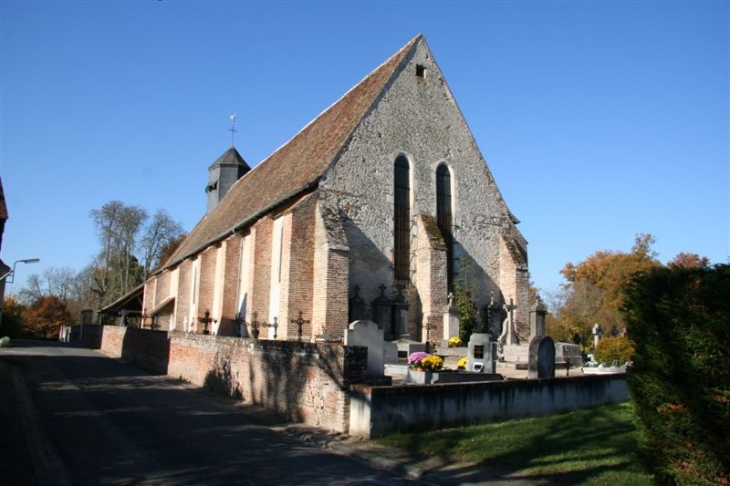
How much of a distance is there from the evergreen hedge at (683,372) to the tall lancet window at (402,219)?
54.2ft

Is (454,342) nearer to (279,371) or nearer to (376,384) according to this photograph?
(279,371)

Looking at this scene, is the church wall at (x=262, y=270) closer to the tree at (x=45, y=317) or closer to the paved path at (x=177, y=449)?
the paved path at (x=177, y=449)

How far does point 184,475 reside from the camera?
8.01 meters

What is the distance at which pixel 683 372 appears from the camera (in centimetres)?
653

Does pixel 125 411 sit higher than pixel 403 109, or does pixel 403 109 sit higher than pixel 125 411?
pixel 403 109

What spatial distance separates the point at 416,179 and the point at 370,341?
13588 millimetres

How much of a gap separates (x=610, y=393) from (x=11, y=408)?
1387 cm

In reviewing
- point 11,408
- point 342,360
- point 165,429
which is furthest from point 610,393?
point 11,408

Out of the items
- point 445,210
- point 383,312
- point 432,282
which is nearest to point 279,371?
point 383,312

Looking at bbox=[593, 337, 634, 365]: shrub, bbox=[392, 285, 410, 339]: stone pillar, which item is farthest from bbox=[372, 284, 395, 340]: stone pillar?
bbox=[593, 337, 634, 365]: shrub

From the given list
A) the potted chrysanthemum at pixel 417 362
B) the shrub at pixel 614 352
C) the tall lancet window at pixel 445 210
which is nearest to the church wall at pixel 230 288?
the tall lancet window at pixel 445 210

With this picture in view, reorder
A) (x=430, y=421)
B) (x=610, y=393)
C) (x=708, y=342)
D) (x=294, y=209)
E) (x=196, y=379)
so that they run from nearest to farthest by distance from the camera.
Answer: (x=708, y=342) < (x=430, y=421) < (x=610, y=393) < (x=196, y=379) < (x=294, y=209)

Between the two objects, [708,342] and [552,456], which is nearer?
[708,342]

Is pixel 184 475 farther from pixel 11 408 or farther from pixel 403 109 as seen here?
pixel 403 109
